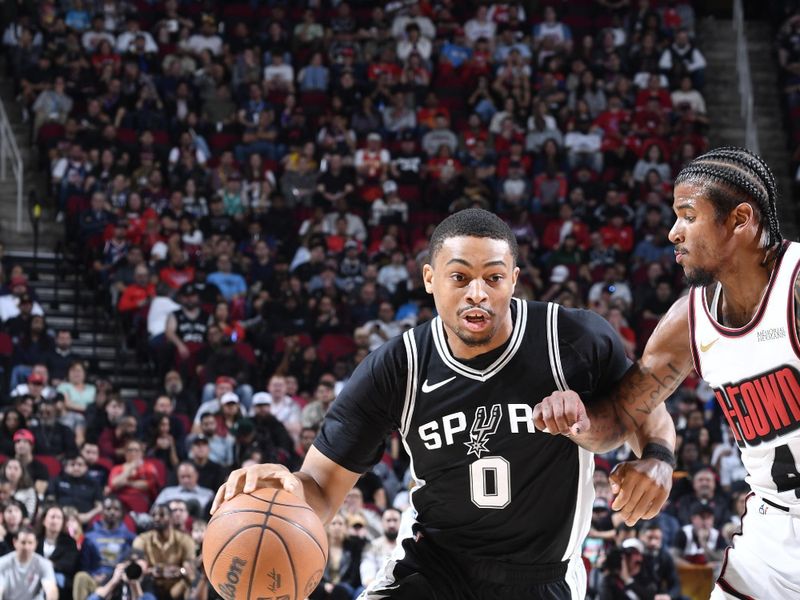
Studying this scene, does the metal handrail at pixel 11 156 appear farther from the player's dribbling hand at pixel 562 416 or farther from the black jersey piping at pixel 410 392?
the player's dribbling hand at pixel 562 416

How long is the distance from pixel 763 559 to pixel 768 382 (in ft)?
1.88

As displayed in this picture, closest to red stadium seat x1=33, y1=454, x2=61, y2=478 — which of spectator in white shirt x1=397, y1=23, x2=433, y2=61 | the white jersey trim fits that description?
the white jersey trim

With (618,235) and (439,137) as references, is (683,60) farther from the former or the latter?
(439,137)

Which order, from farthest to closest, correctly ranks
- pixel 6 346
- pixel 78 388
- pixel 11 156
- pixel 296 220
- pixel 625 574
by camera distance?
pixel 11 156 → pixel 296 220 → pixel 6 346 → pixel 78 388 → pixel 625 574

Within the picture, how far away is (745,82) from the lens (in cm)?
1689

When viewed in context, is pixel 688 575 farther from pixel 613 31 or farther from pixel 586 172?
pixel 613 31

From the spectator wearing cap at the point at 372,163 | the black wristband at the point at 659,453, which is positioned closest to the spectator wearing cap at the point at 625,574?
the black wristband at the point at 659,453

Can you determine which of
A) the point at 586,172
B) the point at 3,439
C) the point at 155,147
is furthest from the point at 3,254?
→ the point at 586,172

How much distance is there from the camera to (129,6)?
1647 centimetres

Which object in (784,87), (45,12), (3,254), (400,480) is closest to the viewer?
(400,480)

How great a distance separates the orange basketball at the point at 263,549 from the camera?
3.85 metres

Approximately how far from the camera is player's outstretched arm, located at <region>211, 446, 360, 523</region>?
4023 millimetres

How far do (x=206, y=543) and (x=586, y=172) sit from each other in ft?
39.2

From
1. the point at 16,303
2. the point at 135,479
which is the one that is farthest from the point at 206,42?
the point at 135,479
